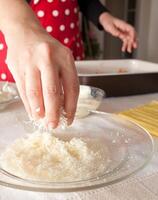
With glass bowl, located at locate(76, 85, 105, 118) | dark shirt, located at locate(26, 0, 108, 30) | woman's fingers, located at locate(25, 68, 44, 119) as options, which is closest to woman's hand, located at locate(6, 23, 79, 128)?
woman's fingers, located at locate(25, 68, 44, 119)

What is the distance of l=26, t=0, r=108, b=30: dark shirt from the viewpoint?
113 centimetres

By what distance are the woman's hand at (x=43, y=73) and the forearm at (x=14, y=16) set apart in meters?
0.02

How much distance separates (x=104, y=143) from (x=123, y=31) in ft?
1.95

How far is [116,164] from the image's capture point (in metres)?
0.43

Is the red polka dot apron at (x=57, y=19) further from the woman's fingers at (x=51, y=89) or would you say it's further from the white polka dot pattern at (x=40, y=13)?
the woman's fingers at (x=51, y=89)

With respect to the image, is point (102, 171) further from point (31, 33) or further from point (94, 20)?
point (94, 20)

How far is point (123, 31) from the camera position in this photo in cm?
103

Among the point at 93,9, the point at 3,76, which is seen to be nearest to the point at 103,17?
the point at 93,9

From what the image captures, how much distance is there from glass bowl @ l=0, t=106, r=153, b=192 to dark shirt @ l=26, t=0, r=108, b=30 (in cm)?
56

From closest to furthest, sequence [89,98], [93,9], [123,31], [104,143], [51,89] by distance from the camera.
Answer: [51,89] < [104,143] < [89,98] < [123,31] < [93,9]

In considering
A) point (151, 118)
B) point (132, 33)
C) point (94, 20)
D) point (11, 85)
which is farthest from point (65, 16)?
point (151, 118)

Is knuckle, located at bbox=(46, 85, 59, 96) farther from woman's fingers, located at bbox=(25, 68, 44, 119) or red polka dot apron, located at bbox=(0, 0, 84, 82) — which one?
red polka dot apron, located at bbox=(0, 0, 84, 82)

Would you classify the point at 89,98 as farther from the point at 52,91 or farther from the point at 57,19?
the point at 57,19

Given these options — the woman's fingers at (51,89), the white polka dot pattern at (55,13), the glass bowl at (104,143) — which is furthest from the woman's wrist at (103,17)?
the woman's fingers at (51,89)
